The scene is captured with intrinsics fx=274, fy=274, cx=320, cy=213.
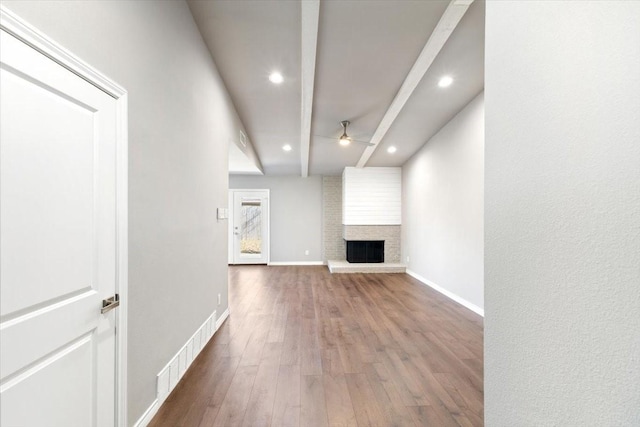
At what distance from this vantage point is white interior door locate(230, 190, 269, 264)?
24.5 feet

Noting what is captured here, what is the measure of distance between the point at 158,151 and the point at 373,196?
18.4 ft

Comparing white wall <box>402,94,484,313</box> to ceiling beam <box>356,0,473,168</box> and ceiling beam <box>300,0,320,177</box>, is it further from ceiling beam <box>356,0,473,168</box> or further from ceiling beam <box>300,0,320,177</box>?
ceiling beam <box>300,0,320,177</box>

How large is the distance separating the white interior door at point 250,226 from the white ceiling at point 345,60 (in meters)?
2.95

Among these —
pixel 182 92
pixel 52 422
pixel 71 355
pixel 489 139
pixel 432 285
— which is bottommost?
pixel 432 285

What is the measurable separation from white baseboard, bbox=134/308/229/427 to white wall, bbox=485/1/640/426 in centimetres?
186

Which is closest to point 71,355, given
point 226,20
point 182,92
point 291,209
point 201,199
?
point 201,199

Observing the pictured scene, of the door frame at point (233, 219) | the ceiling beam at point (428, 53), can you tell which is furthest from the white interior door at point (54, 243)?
the door frame at point (233, 219)

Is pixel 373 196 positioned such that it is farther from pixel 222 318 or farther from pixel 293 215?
pixel 222 318

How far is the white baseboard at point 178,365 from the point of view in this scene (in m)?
1.69

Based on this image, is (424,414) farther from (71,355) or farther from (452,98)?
(452,98)

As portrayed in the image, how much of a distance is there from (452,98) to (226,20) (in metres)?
2.95

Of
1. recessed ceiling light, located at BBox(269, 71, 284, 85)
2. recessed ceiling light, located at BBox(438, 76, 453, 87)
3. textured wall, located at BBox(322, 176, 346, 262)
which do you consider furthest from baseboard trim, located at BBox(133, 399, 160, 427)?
textured wall, located at BBox(322, 176, 346, 262)

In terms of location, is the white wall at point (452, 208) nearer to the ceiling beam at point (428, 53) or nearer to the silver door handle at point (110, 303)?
the ceiling beam at point (428, 53)

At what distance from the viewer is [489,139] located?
3.52ft
